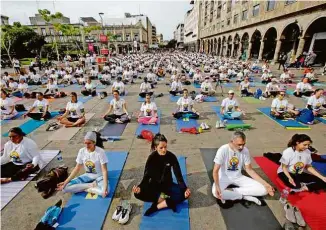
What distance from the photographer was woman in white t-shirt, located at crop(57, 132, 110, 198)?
409cm

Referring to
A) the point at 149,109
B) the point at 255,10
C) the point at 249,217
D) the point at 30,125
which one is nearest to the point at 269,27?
the point at 255,10

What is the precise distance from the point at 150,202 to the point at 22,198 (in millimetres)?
2888

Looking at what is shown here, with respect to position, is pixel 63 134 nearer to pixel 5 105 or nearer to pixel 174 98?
pixel 5 105

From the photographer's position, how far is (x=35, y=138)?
7.25 metres

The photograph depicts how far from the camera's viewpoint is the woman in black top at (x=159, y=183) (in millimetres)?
3773

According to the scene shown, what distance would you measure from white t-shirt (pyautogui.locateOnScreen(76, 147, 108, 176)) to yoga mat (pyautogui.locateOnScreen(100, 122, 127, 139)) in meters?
2.82

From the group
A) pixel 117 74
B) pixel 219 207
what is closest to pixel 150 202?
pixel 219 207

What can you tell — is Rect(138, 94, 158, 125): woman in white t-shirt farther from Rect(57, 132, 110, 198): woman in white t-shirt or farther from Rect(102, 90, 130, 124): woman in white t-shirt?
Rect(57, 132, 110, 198): woman in white t-shirt

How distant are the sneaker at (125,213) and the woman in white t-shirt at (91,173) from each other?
57 cm

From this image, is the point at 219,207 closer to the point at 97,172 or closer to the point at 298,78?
the point at 97,172

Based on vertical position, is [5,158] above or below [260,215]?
above

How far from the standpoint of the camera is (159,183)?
152 inches

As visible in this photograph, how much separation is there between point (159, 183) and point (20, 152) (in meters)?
3.55

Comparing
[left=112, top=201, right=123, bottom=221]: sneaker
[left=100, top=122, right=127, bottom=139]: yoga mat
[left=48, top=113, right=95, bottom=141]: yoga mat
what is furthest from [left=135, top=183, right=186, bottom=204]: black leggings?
[left=48, top=113, right=95, bottom=141]: yoga mat
